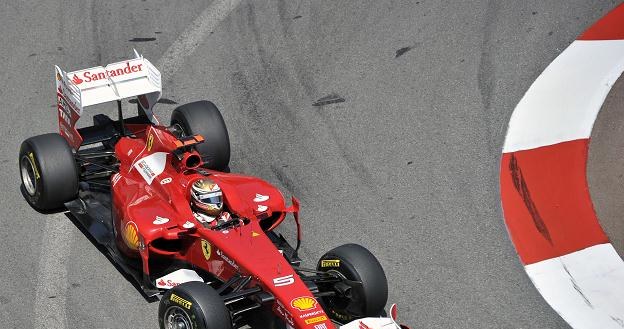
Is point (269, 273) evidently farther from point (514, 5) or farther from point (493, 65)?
point (514, 5)

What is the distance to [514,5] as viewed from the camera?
14211mm

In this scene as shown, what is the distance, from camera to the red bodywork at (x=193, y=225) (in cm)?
939

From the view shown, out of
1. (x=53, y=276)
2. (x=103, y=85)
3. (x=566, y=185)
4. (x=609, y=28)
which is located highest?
(x=609, y=28)

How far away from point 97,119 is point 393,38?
12.5 feet

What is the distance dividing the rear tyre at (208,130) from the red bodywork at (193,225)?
622mm

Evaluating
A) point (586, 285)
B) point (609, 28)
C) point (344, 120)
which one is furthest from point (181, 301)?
point (609, 28)

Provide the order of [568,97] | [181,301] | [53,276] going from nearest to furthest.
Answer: [181,301], [53,276], [568,97]

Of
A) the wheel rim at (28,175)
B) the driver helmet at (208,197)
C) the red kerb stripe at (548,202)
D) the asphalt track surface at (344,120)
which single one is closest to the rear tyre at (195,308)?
the asphalt track surface at (344,120)

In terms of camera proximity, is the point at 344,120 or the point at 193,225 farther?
the point at 344,120

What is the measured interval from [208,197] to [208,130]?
1.60 m

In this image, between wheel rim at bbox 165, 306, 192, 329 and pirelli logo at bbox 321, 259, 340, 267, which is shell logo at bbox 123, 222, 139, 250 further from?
pirelli logo at bbox 321, 259, 340, 267

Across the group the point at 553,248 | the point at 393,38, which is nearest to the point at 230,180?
the point at 553,248

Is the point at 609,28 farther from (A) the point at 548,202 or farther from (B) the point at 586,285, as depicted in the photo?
(B) the point at 586,285

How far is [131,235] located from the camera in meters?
10.2
